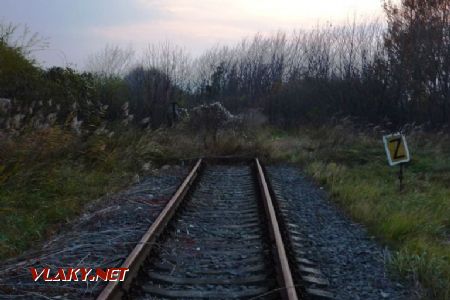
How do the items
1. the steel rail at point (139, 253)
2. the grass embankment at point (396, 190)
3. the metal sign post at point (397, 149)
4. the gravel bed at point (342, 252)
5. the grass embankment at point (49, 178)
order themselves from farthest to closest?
the metal sign post at point (397, 149), the grass embankment at point (49, 178), the grass embankment at point (396, 190), the gravel bed at point (342, 252), the steel rail at point (139, 253)

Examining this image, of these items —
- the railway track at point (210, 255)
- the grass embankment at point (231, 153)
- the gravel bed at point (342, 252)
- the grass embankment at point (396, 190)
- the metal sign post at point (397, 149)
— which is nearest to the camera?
the railway track at point (210, 255)

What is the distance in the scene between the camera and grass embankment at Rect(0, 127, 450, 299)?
6.46m

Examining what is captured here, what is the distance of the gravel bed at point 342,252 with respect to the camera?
16.4ft

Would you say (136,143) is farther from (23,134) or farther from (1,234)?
(1,234)

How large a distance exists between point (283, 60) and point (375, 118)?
43.9 feet

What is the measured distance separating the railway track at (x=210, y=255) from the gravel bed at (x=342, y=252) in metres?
0.48

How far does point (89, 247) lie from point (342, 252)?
281cm

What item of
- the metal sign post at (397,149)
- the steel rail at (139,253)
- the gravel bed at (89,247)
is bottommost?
the gravel bed at (89,247)

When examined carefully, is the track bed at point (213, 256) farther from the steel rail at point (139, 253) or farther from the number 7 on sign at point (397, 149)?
the number 7 on sign at point (397, 149)

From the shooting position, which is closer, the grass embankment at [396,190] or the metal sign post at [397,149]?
the grass embankment at [396,190]

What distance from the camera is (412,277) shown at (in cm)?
521

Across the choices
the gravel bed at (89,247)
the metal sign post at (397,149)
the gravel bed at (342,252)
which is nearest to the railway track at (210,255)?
the gravel bed at (89,247)

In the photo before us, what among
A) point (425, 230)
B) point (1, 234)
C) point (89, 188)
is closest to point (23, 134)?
point (89, 188)

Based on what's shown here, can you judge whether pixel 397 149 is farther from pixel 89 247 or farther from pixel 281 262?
pixel 89 247
